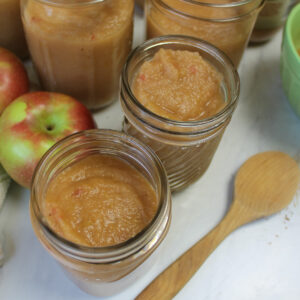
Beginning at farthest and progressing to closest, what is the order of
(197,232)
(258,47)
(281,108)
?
(258,47), (281,108), (197,232)

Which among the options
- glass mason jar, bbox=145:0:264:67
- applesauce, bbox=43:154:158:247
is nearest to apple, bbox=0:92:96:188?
applesauce, bbox=43:154:158:247

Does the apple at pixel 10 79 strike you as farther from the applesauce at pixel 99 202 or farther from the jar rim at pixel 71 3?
the applesauce at pixel 99 202

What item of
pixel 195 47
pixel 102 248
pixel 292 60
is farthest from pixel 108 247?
pixel 292 60

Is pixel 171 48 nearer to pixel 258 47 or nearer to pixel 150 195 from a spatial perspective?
pixel 150 195

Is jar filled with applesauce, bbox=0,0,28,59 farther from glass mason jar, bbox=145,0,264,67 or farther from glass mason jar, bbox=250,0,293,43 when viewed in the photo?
glass mason jar, bbox=250,0,293,43

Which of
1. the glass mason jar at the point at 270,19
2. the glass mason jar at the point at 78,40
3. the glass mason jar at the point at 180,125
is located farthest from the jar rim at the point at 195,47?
the glass mason jar at the point at 270,19

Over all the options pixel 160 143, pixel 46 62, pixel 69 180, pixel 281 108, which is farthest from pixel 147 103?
pixel 281 108
